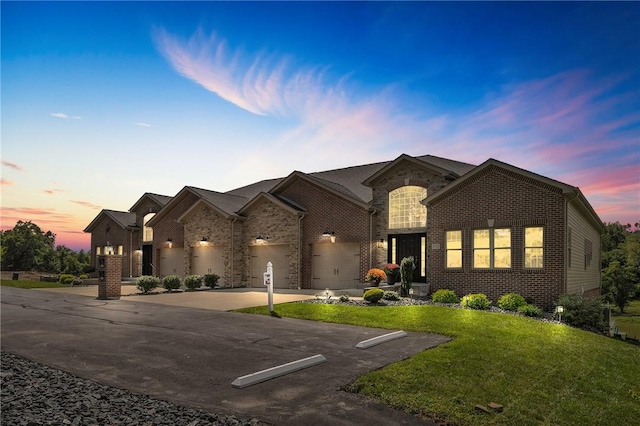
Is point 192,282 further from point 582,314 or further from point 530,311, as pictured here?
point 582,314

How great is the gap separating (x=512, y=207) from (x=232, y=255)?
16560mm

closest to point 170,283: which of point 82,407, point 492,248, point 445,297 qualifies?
point 445,297

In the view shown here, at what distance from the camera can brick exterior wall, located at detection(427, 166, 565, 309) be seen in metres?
16.4

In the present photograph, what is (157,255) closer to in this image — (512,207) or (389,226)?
(389,226)

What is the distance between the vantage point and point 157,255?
34.0m

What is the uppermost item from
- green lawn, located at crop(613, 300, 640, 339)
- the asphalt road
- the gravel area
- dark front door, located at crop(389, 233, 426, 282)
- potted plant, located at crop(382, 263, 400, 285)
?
dark front door, located at crop(389, 233, 426, 282)

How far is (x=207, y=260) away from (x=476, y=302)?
61.3 feet

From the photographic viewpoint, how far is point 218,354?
28.9ft

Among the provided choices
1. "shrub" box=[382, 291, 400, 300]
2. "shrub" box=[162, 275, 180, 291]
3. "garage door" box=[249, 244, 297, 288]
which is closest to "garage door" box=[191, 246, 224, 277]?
"garage door" box=[249, 244, 297, 288]

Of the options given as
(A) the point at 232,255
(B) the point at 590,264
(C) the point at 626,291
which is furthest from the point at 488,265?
(C) the point at 626,291

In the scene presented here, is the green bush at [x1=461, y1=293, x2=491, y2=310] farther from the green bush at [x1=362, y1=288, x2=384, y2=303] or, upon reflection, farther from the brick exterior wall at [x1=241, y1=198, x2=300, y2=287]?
the brick exterior wall at [x1=241, y1=198, x2=300, y2=287]

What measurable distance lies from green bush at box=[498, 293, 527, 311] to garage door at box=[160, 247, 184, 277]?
76.0 ft

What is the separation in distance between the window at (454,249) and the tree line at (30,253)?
136 feet

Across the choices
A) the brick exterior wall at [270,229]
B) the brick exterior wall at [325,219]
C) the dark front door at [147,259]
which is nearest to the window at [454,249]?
the brick exterior wall at [325,219]
